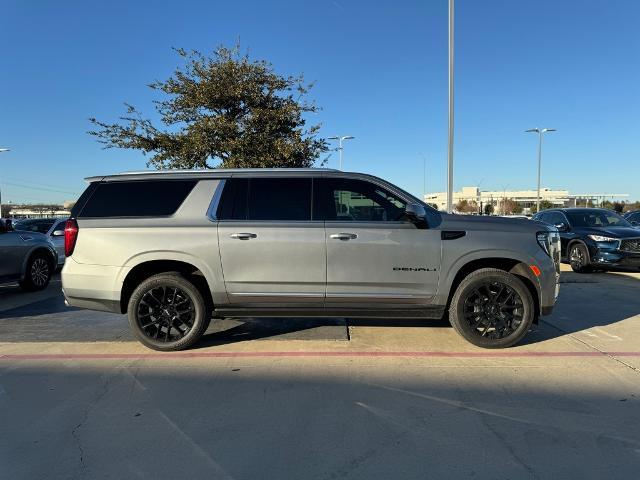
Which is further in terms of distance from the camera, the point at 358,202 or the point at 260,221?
the point at 358,202

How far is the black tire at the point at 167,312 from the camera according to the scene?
5309mm

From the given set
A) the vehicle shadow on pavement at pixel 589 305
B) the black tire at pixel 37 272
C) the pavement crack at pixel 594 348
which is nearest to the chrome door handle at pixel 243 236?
the vehicle shadow on pavement at pixel 589 305

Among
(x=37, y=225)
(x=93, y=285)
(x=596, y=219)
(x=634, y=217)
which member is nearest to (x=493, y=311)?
(x=93, y=285)

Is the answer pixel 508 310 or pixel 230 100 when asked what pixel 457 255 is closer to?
pixel 508 310

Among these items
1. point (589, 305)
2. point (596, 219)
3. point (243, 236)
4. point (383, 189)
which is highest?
point (383, 189)

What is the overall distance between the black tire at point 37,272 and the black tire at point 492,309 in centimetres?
854

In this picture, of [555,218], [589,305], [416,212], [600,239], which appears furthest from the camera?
[555,218]

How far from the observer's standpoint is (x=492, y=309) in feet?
17.4

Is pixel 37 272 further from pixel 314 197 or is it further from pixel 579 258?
pixel 579 258

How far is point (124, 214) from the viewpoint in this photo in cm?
537

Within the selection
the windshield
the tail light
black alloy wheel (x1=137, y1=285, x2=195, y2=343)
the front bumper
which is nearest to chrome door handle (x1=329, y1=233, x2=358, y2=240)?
black alloy wheel (x1=137, y1=285, x2=195, y2=343)

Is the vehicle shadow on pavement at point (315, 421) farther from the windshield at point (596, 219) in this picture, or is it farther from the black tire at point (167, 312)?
the windshield at point (596, 219)

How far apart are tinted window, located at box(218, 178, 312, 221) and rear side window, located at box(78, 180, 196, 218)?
19.3 inches

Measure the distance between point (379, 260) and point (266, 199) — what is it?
144cm
